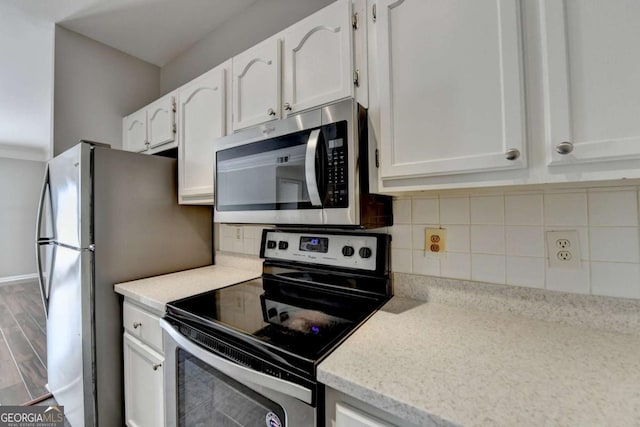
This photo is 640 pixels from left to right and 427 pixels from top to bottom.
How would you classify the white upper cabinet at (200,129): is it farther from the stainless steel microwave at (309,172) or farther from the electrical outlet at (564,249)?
the electrical outlet at (564,249)

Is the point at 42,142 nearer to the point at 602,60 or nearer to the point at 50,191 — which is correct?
the point at 50,191

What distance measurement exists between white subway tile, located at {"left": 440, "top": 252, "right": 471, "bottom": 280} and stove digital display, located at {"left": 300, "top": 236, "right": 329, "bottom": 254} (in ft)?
1.62

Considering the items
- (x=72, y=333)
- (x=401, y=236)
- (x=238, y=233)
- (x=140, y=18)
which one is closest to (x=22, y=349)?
(x=72, y=333)

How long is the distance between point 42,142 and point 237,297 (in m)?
5.95

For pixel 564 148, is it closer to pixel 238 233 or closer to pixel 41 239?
pixel 238 233

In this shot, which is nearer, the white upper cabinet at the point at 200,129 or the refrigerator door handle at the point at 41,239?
the white upper cabinet at the point at 200,129

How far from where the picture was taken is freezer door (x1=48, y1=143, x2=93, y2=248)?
1349 mm

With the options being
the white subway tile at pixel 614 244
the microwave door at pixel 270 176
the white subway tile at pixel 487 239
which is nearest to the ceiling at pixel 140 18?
the microwave door at pixel 270 176

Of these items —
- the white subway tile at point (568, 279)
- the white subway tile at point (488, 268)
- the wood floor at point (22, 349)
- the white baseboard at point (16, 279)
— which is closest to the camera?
the white subway tile at point (568, 279)

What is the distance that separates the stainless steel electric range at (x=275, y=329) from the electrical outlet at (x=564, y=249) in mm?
543

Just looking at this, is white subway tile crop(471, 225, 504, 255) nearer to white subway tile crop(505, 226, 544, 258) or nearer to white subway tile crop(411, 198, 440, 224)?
white subway tile crop(505, 226, 544, 258)

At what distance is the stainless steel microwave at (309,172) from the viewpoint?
0.92 m

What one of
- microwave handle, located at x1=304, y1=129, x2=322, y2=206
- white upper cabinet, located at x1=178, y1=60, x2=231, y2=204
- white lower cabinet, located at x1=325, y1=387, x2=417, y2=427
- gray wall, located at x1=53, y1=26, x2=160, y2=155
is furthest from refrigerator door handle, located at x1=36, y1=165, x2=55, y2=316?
white lower cabinet, located at x1=325, y1=387, x2=417, y2=427

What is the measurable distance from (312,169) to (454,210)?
58 centimetres
